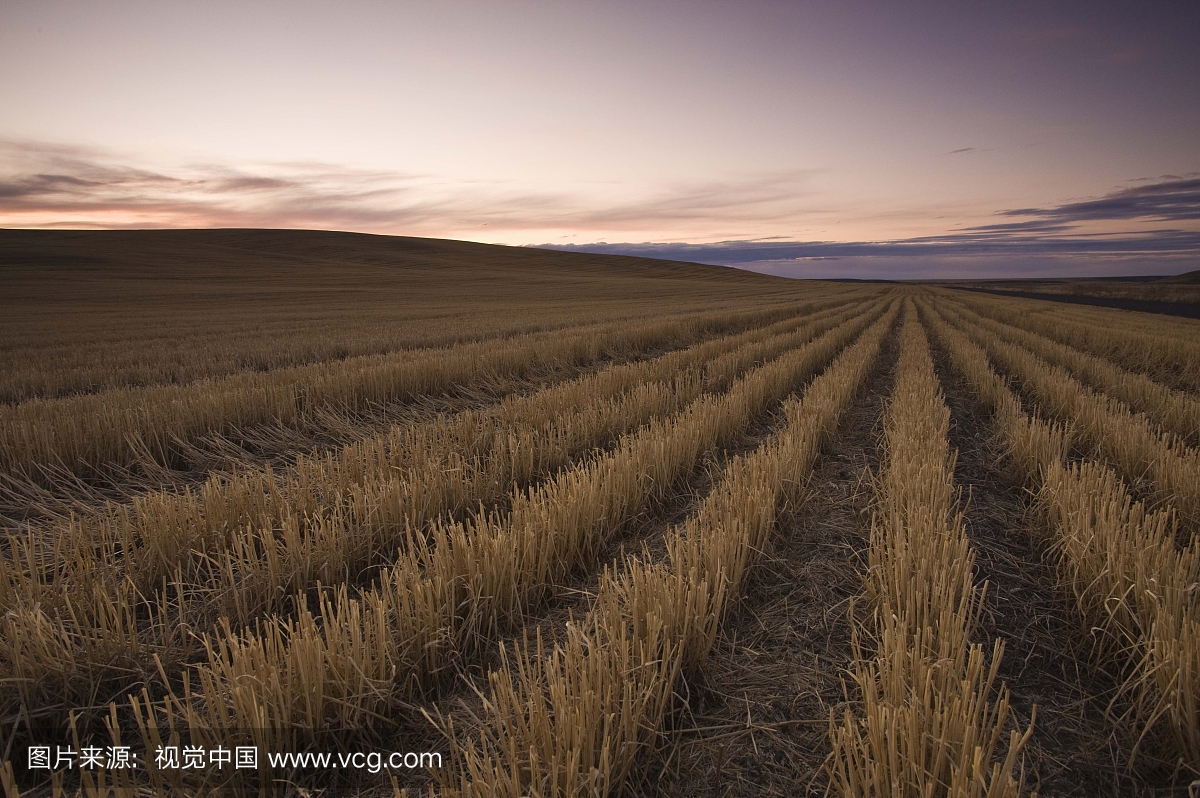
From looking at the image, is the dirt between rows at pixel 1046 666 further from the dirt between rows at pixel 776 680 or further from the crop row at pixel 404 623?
the crop row at pixel 404 623

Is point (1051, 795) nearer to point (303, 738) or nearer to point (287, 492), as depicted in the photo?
point (303, 738)

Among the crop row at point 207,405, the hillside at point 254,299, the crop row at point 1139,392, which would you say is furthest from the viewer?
the hillside at point 254,299

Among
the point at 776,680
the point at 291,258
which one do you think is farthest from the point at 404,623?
the point at 291,258

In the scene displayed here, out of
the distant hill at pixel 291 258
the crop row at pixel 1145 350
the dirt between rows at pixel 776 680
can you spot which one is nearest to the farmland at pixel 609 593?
the dirt between rows at pixel 776 680

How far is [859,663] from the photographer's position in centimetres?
214

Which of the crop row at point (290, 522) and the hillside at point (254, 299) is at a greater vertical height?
the hillside at point (254, 299)

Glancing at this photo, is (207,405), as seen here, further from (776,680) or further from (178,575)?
(776,680)

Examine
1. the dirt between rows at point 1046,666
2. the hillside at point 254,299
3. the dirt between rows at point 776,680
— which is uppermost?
the hillside at point 254,299

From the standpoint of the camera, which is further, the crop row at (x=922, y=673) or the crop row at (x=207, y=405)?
the crop row at (x=207, y=405)

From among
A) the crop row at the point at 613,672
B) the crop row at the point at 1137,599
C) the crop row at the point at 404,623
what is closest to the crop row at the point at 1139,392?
the crop row at the point at 1137,599

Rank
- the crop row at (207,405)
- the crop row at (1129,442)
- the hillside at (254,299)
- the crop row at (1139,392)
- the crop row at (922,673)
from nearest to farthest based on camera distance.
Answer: the crop row at (922,673) < the crop row at (1129,442) < the crop row at (207,405) < the crop row at (1139,392) < the hillside at (254,299)

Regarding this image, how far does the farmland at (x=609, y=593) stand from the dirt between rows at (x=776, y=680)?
1 cm

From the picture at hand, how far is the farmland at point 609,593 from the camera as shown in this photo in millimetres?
1729

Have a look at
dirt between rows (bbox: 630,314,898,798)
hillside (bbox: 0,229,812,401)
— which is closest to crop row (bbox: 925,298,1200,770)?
dirt between rows (bbox: 630,314,898,798)
